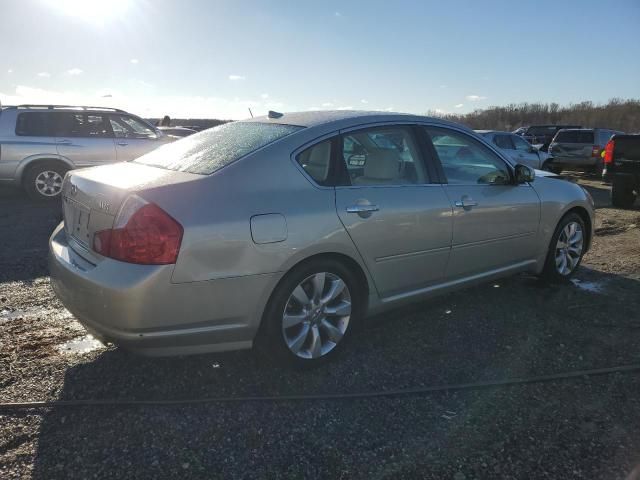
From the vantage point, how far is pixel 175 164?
3.26 meters

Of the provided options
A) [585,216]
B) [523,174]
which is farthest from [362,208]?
[585,216]

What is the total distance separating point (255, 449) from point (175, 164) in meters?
1.78

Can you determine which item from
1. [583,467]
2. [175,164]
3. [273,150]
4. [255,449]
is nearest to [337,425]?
[255,449]

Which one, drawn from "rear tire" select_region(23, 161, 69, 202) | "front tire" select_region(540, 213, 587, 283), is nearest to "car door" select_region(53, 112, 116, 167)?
"rear tire" select_region(23, 161, 69, 202)

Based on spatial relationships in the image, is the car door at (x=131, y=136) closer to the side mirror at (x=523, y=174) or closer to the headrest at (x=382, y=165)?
the headrest at (x=382, y=165)

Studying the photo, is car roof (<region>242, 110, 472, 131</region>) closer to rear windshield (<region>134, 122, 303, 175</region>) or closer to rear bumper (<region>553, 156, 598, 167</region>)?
rear windshield (<region>134, 122, 303, 175</region>)

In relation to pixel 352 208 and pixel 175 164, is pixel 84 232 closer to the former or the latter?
pixel 175 164

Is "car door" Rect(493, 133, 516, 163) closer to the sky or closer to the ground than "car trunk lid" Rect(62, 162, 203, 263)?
closer to the sky

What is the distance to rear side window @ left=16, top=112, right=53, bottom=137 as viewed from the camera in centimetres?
920

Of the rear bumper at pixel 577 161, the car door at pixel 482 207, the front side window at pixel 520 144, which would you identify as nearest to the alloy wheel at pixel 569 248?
the car door at pixel 482 207

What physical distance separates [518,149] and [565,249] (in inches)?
387

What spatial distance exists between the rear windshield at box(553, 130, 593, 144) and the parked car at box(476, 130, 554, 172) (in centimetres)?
272

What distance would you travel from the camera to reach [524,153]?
14133mm

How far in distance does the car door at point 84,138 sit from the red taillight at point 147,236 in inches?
301
